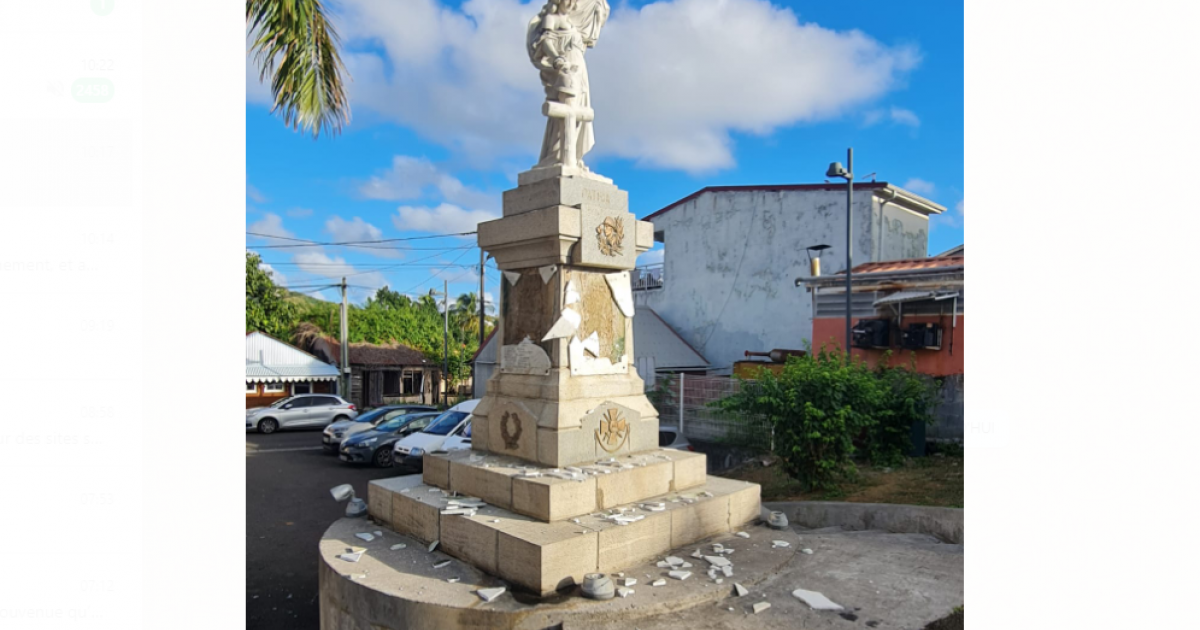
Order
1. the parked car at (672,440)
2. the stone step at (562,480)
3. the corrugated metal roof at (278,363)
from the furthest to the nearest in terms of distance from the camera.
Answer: the corrugated metal roof at (278,363) → the parked car at (672,440) → the stone step at (562,480)

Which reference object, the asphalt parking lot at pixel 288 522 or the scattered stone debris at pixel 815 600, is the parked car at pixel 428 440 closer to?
the asphalt parking lot at pixel 288 522

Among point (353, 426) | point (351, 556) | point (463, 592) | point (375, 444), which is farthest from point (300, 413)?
point (463, 592)

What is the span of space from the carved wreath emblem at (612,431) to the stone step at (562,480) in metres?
0.13

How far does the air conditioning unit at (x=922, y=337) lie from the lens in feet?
44.5

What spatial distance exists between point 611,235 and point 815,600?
3371mm

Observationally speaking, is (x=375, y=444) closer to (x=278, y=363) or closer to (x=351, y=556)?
(x=351, y=556)

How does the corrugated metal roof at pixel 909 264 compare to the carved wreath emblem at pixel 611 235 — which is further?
the corrugated metal roof at pixel 909 264

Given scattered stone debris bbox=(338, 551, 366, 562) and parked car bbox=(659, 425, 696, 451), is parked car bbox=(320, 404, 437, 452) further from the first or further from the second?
scattered stone debris bbox=(338, 551, 366, 562)

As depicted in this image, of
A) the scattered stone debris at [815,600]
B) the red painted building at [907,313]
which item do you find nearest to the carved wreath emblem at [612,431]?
the scattered stone debris at [815,600]

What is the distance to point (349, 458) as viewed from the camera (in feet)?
50.1

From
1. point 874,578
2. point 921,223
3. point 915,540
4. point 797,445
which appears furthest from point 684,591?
point 921,223

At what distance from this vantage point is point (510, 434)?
19.1 ft

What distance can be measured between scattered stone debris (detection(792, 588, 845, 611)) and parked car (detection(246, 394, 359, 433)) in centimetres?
2113

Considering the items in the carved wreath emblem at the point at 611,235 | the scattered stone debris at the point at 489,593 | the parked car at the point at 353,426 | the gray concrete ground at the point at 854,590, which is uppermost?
the carved wreath emblem at the point at 611,235
